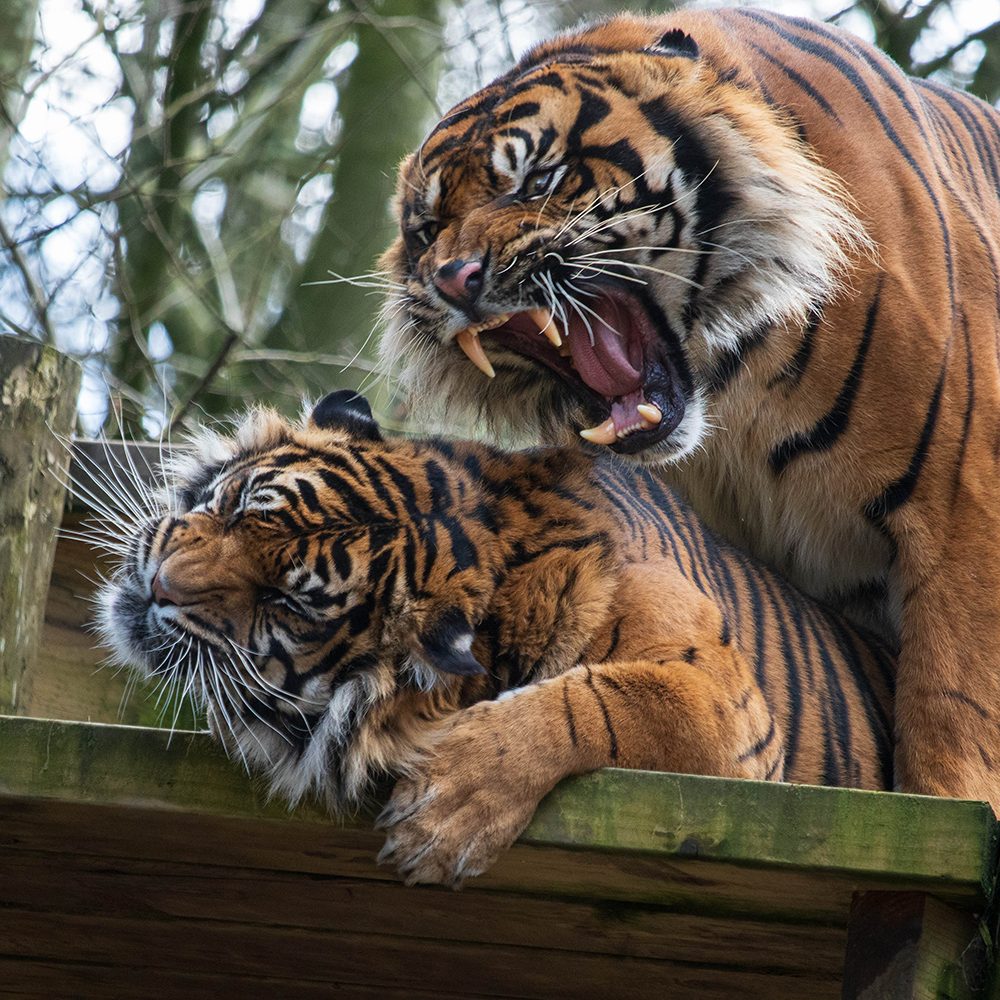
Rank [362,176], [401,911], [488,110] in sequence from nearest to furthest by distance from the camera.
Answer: [401,911]
[488,110]
[362,176]

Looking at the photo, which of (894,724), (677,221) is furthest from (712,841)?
(677,221)

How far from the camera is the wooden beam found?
2.34 m

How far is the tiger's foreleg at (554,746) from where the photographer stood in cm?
169

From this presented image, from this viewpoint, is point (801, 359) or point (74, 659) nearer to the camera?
point (801, 359)

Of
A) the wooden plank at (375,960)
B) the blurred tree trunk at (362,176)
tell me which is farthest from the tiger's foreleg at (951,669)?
the blurred tree trunk at (362,176)

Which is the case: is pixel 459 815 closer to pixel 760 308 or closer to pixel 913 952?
pixel 913 952

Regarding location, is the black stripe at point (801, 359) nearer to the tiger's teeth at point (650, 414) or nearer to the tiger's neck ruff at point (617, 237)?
the tiger's neck ruff at point (617, 237)

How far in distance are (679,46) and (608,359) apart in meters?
0.60

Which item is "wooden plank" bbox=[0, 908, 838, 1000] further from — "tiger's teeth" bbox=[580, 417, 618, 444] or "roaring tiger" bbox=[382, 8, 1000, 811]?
"tiger's teeth" bbox=[580, 417, 618, 444]

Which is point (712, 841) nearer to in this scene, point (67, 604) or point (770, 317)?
point (770, 317)

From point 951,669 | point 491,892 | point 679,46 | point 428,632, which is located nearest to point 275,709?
point 428,632

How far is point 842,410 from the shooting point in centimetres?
244

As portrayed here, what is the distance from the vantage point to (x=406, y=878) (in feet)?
5.57

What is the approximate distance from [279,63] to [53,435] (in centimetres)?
350
